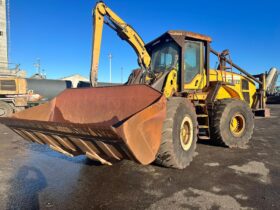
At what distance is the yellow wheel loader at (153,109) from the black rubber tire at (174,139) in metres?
0.02

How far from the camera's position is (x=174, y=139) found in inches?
170

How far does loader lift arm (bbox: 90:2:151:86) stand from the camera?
6.98 meters

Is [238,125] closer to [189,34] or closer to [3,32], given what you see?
[189,34]

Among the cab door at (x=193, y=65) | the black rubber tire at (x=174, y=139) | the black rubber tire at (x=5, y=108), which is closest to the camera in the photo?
the black rubber tire at (x=174, y=139)

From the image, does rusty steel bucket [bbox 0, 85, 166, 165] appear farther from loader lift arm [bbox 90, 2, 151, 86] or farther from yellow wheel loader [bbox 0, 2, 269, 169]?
loader lift arm [bbox 90, 2, 151, 86]

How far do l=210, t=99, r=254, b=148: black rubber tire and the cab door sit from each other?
0.75 m

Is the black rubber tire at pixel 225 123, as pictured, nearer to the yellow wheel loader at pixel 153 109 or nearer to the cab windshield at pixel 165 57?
the yellow wheel loader at pixel 153 109

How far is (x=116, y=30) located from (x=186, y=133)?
392 centimetres

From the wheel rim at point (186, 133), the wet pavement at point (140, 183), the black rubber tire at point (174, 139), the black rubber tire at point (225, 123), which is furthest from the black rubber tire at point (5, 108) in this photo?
the black rubber tire at point (174, 139)

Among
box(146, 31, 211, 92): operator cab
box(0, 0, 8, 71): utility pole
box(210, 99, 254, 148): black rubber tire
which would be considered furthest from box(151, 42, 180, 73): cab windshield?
box(0, 0, 8, 71): utility pole

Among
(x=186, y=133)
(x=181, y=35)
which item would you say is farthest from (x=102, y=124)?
(x=181, y=35)

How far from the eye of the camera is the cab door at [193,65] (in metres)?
6.46

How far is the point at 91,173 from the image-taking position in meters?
4.77

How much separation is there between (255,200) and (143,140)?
173cm
